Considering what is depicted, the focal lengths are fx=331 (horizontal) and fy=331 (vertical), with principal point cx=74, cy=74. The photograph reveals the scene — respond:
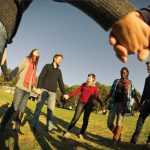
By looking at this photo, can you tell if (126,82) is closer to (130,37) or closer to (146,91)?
(146,91)

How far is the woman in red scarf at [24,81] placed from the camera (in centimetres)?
858

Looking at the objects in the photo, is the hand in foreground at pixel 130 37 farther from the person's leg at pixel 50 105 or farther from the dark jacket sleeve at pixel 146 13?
the person's leg at pixel 50 105

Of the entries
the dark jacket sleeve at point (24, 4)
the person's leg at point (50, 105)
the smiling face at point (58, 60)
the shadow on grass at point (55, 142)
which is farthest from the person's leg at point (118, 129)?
the dark jacket sleeve at point (24, 4)

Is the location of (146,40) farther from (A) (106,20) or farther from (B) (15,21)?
(B) (15,21)

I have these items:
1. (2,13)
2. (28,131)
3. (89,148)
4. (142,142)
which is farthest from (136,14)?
(142,142)

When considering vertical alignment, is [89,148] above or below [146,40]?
below

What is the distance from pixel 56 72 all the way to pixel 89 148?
2.68m

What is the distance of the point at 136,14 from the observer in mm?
1455

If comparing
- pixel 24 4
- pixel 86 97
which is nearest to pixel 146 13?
pixel 24 4

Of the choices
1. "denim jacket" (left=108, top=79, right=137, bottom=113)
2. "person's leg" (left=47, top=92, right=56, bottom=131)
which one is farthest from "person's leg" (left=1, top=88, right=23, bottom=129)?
"denim jacket" (left=108, top=79, right=137, bottom=113)

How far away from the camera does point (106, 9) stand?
1.46 m

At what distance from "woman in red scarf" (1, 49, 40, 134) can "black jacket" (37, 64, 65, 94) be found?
43 cm

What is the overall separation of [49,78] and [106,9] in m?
8.45

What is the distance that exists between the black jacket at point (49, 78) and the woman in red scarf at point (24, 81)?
426 mm
